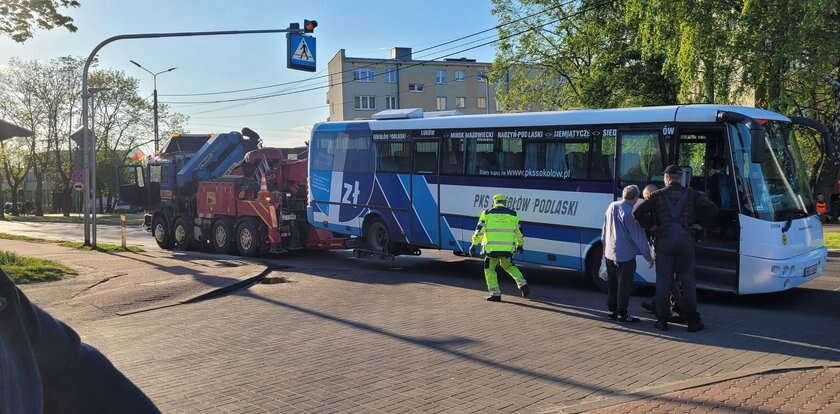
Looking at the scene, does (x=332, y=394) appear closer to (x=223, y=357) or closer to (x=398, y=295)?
(x=223, y=357)

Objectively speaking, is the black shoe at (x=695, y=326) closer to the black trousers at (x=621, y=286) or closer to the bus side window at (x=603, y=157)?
the black trousers at (x=621, y=286)

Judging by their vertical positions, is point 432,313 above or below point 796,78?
below

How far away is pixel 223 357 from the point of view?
275 inches

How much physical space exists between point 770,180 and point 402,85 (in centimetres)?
5922

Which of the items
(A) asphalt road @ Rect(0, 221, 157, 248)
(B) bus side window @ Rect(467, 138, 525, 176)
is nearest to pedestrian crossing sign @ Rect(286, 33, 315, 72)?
(B) bus side window @ Rect(467, 138, 525, 176)

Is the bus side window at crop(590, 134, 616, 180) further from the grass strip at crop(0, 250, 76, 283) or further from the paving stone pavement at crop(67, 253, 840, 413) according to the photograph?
the grass strip at crop(0, 250, 76, 283)

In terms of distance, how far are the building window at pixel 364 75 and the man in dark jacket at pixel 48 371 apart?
2526 inches

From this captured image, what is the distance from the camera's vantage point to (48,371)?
1.69m

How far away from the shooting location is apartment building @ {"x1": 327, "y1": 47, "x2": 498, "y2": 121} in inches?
2562

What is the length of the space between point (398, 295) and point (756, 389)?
6.16 meters

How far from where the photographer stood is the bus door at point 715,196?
366 inches

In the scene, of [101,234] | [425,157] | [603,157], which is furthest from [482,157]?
[101,234]

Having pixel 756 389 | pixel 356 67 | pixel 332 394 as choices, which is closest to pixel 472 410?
pixel 332 394

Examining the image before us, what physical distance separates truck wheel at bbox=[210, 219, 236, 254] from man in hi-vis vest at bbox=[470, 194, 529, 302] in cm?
998
